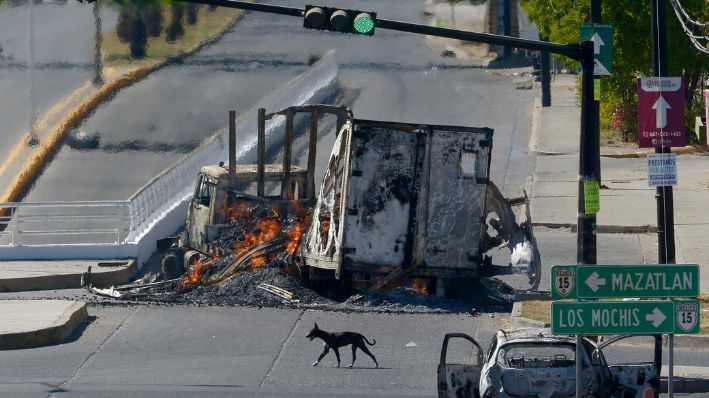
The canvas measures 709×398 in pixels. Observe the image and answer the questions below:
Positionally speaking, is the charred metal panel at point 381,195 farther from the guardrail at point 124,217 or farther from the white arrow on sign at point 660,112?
A: the guardrail at point 124,217

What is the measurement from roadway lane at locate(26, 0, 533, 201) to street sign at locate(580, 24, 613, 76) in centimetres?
1263

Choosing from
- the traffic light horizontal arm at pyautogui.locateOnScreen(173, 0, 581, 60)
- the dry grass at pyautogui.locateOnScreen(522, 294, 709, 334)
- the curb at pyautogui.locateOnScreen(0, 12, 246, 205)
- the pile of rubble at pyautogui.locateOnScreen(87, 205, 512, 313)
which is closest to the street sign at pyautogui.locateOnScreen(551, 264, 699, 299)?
the traffic light horizontal arm at pyautogui.locateOnScreen(173, 0, 581, 60)

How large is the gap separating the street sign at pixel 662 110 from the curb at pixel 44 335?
7984 millimetres

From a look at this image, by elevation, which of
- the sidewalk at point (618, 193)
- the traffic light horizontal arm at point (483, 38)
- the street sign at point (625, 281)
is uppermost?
the traffic light horizontal arm at point (483, 38)

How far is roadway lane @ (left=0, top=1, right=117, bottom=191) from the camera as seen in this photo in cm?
4812

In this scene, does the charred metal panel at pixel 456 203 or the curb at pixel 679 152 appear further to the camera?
the curb at pixel 679 152

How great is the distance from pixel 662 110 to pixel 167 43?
117 ft

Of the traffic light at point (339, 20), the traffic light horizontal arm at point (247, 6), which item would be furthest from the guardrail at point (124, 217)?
the traffic light at point (339, 20)

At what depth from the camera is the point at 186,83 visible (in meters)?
51.3

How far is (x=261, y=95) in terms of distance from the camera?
49.5 metres

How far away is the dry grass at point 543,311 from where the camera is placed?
19.4 m

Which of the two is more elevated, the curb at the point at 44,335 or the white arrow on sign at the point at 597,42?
the white arrow on sign at the point at 597,42

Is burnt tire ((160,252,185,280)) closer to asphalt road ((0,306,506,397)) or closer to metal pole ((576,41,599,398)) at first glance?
asphalt road ((0,306,506,397))

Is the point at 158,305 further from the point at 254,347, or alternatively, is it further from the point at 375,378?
the point at 375,378
